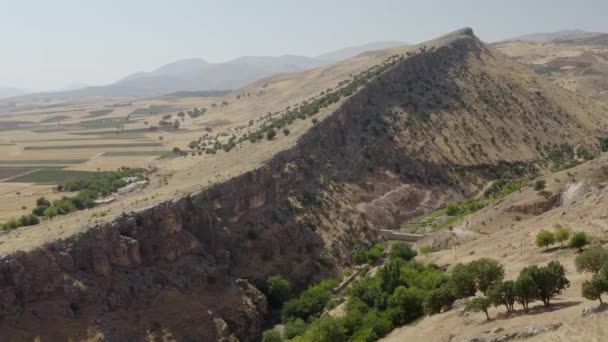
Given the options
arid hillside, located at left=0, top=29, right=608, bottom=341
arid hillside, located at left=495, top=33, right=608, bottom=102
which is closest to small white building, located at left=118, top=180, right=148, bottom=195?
arid hillside, located at left=0, top=29, right=608, bottom=341

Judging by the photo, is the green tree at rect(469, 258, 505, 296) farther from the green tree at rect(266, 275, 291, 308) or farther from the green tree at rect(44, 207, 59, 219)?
the green tree at rect(44, 207, 59, 219)

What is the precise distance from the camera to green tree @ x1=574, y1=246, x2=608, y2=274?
101 feet

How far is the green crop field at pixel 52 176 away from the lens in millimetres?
82200

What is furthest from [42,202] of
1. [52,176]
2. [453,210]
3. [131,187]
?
[453,210]

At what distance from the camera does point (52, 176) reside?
86.3m

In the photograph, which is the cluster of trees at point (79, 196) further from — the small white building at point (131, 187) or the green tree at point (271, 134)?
the green tree at point (271, 134)

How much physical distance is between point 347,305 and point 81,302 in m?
22.3

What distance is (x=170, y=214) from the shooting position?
56812mm

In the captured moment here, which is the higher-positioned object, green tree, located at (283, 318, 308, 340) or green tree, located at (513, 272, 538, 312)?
green tree, located at (513, 272, 538, 312)

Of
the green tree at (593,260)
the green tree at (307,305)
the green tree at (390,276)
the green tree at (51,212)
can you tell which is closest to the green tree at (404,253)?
the green tree at (390,276)

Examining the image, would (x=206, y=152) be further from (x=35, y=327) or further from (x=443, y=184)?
(x=35, y=327)

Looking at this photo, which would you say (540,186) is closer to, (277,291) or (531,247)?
(531,247)

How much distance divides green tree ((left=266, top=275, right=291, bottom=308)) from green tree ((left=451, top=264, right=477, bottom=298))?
81.2 feet

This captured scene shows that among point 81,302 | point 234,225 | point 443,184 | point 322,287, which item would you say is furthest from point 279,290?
point 443,184
